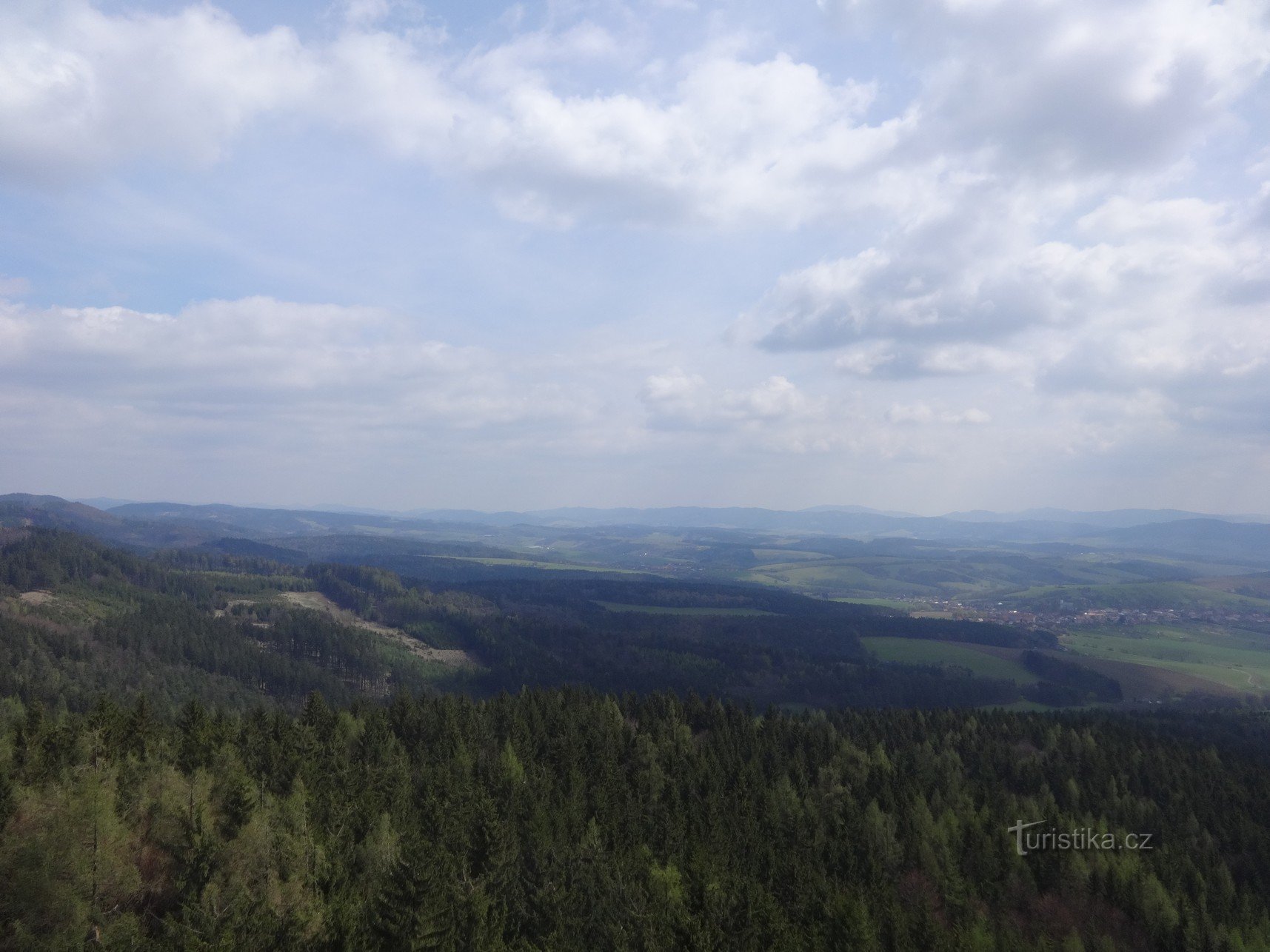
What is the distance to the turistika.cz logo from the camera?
283ft

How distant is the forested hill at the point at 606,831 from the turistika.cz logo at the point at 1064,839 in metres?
0.86

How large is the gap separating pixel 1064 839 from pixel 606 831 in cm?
5608

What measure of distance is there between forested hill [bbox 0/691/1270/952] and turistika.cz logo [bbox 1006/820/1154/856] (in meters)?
0.86

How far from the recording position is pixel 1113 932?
76125 mm

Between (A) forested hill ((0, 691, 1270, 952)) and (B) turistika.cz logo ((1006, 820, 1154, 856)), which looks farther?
(B) turistika.cz logo ((1006, 820, 1154, 856))

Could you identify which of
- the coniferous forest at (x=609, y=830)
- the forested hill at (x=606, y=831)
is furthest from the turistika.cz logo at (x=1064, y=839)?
A: the forested hill at (x=606, y=831)

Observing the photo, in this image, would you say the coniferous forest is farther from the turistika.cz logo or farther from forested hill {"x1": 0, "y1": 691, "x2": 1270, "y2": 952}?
the turistika.cz logo

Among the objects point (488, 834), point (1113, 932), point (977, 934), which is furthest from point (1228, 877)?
point (488, 834)

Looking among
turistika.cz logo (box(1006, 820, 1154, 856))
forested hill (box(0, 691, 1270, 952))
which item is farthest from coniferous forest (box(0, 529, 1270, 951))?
turistika.cz logo (box(1006, 820, 1154, 856))

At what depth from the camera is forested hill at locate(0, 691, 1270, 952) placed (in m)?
42.1

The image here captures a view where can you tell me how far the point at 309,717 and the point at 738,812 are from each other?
53677 mm

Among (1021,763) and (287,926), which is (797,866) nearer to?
(287,926)

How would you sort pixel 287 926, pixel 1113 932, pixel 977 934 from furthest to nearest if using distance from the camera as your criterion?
pixel 1113 932 → pixel 977 934 → pixel 287 926

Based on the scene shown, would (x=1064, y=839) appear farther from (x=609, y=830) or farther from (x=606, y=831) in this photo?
(x=606, y=831)
